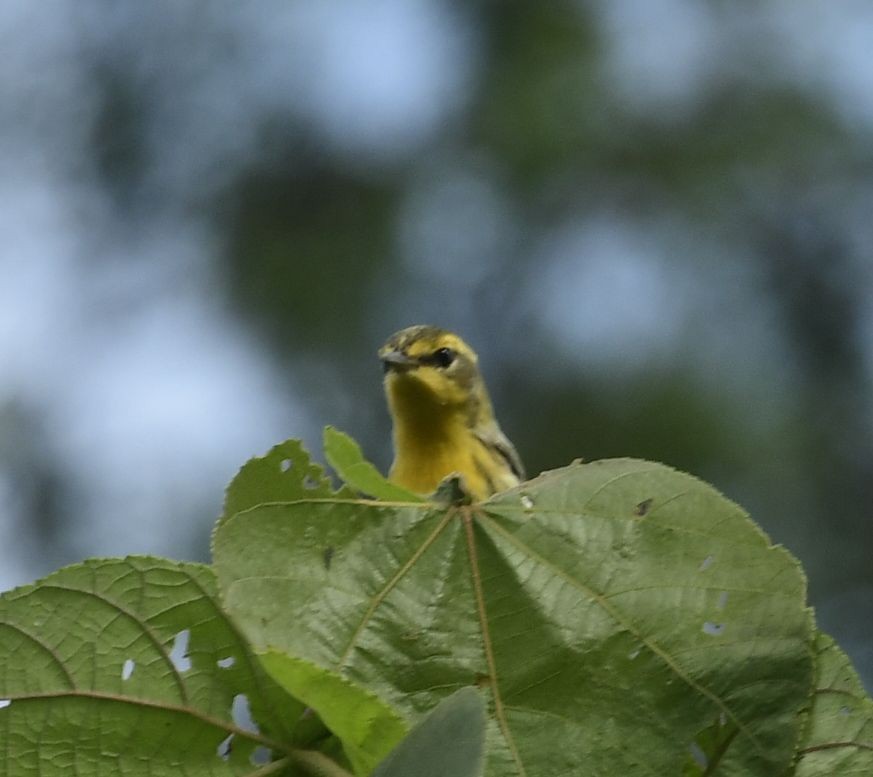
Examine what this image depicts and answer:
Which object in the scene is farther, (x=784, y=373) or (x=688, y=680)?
(x=784, y=373)

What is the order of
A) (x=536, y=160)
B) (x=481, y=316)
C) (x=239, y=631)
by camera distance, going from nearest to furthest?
(x=239, y=631)
(x=481, y=316)
(x=536, y=160)

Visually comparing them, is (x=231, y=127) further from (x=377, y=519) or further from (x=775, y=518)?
(x=377, y=519)

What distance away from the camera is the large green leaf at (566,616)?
95 cm

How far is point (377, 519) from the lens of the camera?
103 centimetres

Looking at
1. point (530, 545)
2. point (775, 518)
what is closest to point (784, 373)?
point (775, 518)

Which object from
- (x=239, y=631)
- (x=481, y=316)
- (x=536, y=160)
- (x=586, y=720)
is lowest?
(x=586, y=720)

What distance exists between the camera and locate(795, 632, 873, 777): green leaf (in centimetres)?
100

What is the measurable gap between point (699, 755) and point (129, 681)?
0.43 meters

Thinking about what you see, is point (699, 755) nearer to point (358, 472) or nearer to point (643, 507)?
point (643, 507)

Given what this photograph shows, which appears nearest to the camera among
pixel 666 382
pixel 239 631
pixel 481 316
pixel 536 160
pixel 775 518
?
pixel 239 631

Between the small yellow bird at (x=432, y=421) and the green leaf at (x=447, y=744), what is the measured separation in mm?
1717

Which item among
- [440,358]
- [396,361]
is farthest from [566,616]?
[440,358]

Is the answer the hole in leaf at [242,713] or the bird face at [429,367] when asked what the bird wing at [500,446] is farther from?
the hole in leaf at [242,713]

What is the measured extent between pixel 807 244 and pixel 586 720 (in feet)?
16.6
